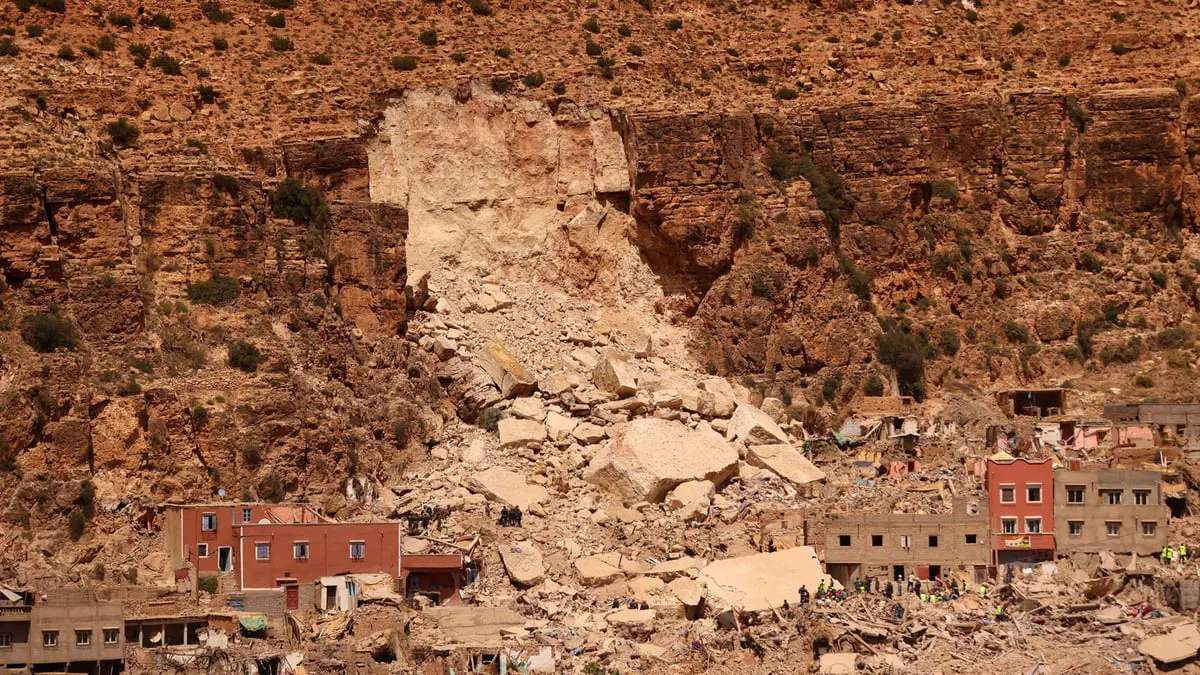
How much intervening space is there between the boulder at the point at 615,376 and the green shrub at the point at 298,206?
7.30m

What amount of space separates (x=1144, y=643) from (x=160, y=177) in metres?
26.7

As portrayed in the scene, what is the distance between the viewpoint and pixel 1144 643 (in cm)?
6144

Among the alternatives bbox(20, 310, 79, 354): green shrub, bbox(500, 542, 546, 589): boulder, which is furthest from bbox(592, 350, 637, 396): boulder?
Result: bbox(20, 310, 79, 354): green shrub

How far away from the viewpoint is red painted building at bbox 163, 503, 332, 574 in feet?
221

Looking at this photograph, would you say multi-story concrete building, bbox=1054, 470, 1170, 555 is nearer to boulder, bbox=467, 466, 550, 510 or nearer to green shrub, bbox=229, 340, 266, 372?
boulder, bbox=467, 466, 550, 510

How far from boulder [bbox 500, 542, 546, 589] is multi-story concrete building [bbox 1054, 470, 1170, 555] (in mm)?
10731

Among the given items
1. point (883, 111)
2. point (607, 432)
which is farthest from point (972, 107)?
point (607, 432)

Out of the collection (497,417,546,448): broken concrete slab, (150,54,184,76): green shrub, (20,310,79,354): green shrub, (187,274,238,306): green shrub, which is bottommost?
(497,417,546,448): broken concrete slab

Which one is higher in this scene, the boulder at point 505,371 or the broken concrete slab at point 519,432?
the boulder at point 505,371

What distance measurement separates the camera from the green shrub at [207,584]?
66438mm

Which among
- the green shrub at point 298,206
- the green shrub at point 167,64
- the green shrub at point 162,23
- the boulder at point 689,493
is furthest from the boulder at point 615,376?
the green shrub at point 162,23

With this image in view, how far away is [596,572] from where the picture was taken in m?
67.8

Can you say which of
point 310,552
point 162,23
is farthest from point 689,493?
point 162,23

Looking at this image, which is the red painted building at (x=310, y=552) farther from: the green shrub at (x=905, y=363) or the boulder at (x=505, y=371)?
the green shrub at (x=905, y=363)
